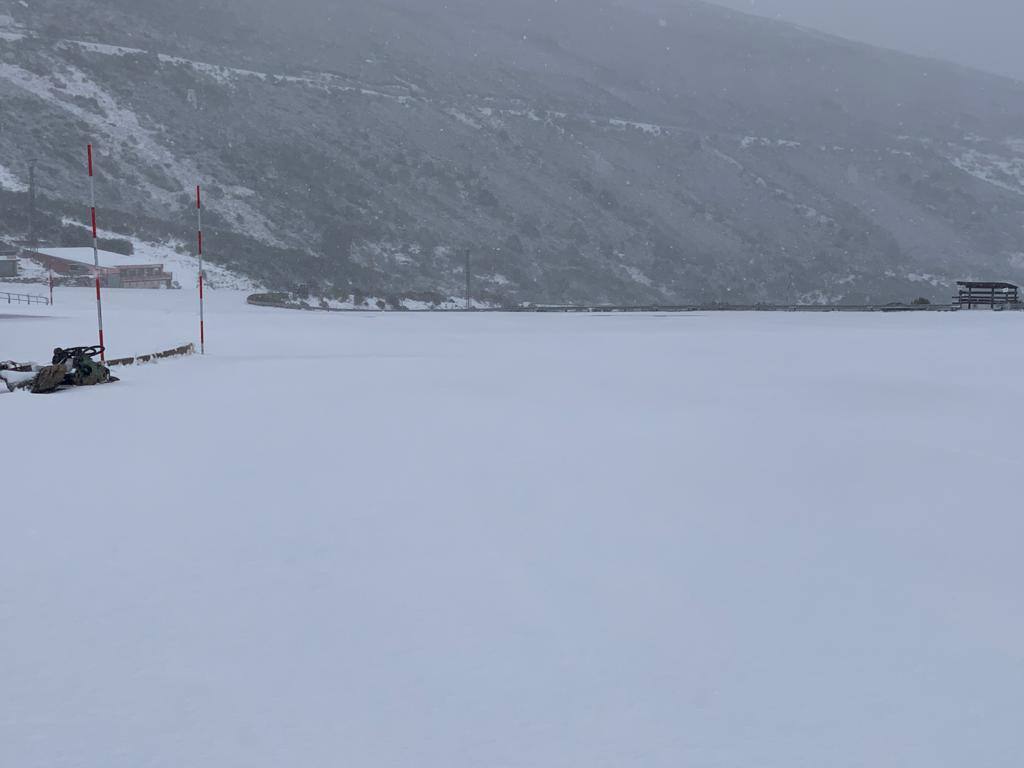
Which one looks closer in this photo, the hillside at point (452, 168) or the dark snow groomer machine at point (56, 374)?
the dark snow groomer machine at point (56, 374)

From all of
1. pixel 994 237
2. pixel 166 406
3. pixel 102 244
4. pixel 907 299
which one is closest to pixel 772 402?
pixel 166 406

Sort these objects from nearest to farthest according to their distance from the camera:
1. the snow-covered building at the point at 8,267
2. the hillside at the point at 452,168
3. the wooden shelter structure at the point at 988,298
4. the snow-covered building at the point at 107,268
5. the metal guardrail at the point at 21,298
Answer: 1. the metal guardrail at the point at 21,298
2. the wooden shelter structure at the point at 988,298
3. the snow-covered building at the point at 8,267
4. the snow-covered building at the point at 107,268
5. the hillside at the point at 452,168

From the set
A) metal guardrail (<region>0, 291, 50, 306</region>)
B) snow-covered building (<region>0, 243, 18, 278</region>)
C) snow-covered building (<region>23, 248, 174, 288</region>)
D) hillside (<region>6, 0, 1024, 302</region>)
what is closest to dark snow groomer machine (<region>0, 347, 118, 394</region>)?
metal guardrail (<region>0, 291, 50, 306</region>)

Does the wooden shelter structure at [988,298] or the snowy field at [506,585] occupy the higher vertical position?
the wooden shelter structure at [988,298]

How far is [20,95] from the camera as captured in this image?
8481 cm

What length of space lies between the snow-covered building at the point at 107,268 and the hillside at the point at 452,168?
9.73m

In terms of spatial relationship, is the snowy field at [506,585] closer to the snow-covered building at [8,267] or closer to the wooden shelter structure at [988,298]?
the wooden shelter structure at [988,298]

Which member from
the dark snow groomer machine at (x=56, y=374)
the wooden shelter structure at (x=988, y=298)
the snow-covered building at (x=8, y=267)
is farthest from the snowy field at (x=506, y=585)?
the snow-covered building at (x=8, y=267)

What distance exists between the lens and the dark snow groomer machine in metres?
15.2

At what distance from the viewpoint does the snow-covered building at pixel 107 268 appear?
2094 inches

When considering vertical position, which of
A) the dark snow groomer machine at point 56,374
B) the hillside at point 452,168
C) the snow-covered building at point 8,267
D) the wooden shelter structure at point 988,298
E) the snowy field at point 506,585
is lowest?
the snowy field at point 506,585

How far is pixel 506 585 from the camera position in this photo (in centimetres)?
640

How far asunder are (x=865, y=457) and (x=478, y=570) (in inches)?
219

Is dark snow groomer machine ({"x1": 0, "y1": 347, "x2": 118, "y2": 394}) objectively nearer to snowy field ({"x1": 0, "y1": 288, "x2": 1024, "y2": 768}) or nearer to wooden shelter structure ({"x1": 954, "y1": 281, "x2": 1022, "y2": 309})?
snowy field ({"x1": 0, "y1": 288, "x2": 1024, "y2": 768})
